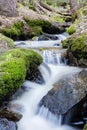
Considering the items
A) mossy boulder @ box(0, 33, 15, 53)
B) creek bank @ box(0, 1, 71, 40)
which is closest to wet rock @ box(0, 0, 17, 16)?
creek bank @ box(0, 1, 71, 40)

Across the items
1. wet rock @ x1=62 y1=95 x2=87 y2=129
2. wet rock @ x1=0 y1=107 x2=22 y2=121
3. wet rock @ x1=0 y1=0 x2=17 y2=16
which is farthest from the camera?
wet rock @ x1=0 y1=0 x2=17 y2=16

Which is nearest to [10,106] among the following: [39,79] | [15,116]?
[15,116]

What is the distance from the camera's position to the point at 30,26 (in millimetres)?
15102

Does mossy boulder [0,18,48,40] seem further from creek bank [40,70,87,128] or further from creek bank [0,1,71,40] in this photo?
creek bank [40,70,87,128]

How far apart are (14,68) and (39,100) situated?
1019 mm

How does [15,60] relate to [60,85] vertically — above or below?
above

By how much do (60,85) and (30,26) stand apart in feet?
26.6

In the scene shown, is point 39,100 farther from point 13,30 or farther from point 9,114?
point 13,30

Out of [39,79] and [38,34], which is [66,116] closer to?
[39,79]

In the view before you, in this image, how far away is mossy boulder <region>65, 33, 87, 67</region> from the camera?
9384mm

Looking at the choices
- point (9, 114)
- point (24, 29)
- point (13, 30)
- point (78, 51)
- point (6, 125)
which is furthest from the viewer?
point (24, 29)

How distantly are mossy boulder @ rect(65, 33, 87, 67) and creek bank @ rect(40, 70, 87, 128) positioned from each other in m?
1.87

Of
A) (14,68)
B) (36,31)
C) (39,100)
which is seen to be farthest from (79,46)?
(36,31)

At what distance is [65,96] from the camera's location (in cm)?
698
